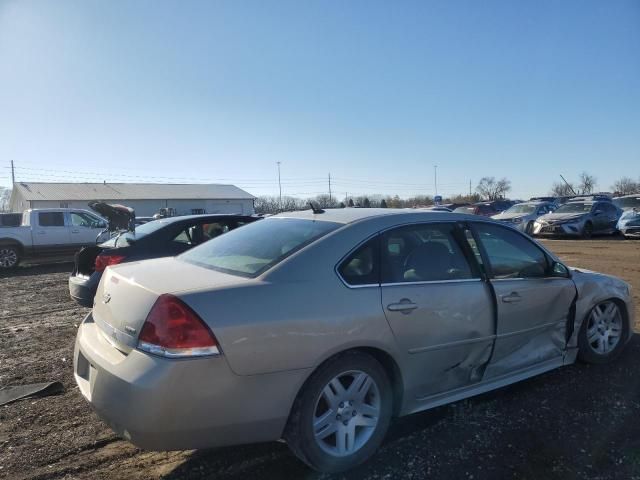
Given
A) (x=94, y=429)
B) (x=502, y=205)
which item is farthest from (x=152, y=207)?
(x=94, y=429)

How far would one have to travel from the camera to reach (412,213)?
144 inches

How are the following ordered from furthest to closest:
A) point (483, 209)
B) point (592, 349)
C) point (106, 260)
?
point (483, 209)
point (106, 260)
point (592, 349)

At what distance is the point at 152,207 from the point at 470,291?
190ft

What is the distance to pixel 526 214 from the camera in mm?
21844

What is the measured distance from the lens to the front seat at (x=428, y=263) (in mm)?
3348

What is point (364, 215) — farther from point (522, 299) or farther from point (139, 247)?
point (139, 247)

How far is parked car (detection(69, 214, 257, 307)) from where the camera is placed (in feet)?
20.5

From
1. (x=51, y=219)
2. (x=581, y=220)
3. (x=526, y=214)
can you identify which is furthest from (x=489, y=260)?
(x=526, y=214)

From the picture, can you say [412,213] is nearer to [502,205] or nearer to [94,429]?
[94,429]

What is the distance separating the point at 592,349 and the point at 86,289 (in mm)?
5869

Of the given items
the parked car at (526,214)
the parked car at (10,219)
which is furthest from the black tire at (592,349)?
the parked car at (526,214)

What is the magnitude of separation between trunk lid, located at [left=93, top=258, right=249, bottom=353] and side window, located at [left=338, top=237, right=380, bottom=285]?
0.65 m

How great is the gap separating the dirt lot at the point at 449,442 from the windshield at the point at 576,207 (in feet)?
56.5

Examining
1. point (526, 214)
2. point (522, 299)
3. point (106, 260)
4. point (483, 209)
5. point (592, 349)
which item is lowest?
point (592, 349)
